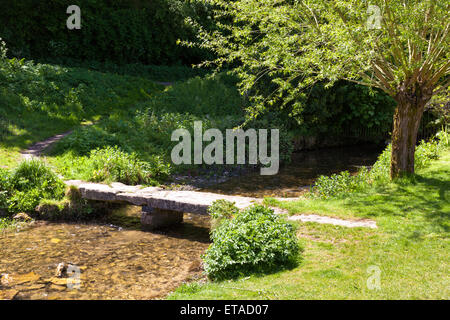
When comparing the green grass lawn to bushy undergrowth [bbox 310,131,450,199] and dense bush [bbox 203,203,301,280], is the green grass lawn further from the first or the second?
bushy undergrowth [bbox 310,131,450,199]

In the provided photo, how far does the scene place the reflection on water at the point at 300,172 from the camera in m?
13.2

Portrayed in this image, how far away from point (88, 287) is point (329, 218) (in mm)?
4431

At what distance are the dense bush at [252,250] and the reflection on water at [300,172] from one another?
5.48 m

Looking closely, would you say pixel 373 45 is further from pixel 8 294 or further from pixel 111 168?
pixel 111 168

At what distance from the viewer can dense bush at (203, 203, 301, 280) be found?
21.6 ft

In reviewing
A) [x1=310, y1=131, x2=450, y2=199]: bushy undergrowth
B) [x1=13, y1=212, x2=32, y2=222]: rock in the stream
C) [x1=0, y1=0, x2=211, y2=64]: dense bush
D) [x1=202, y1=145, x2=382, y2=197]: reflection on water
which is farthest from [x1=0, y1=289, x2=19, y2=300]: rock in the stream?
[x1=0, y1=0, x2=211, y2=64]: dense bush

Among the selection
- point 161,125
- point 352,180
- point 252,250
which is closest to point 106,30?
point 161,125

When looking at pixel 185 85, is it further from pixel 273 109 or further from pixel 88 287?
pixel 88 287

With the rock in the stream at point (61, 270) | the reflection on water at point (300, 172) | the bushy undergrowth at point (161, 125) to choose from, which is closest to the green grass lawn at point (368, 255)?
the rock in the stream at point (61, 270)

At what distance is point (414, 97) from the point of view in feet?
31.1

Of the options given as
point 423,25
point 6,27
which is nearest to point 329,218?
point 423,25

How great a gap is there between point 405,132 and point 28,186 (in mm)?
8933

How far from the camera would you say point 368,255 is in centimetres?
655
